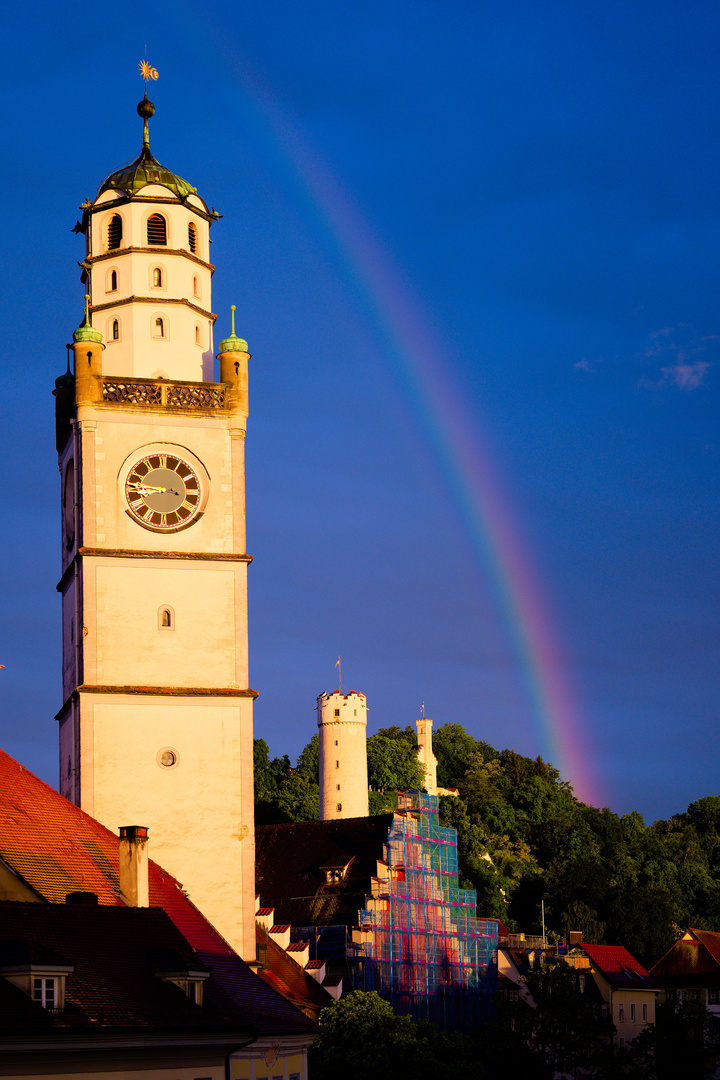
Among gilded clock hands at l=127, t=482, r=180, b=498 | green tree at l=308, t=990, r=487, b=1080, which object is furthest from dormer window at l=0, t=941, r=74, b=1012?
gilded clock hands at l=127, t=482, r=180, b=498

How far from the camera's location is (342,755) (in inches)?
5428

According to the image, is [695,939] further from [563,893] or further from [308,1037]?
[308,1037]

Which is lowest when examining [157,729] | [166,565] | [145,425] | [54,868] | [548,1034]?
[548,1034]

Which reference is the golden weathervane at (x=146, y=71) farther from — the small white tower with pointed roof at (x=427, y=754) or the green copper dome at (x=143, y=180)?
the small white tower with pointed roof at (x=427, y=754)

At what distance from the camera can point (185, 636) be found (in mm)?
55719

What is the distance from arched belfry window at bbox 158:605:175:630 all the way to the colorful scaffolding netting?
28.7 m

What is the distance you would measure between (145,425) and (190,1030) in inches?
1035

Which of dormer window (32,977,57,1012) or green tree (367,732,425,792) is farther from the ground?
green tree (367,732,425,792)

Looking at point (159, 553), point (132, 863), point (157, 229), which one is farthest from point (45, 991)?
point (157, 229)

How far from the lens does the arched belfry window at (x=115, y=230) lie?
198ft

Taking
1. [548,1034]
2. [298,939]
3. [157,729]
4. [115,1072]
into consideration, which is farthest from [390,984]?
[115,1072]

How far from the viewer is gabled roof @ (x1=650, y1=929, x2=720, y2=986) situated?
10725cm

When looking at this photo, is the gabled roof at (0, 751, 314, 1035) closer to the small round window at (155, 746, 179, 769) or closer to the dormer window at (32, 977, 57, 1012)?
the dormer window at (32, 977, 57, 1012)

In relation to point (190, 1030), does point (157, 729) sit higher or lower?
higher
